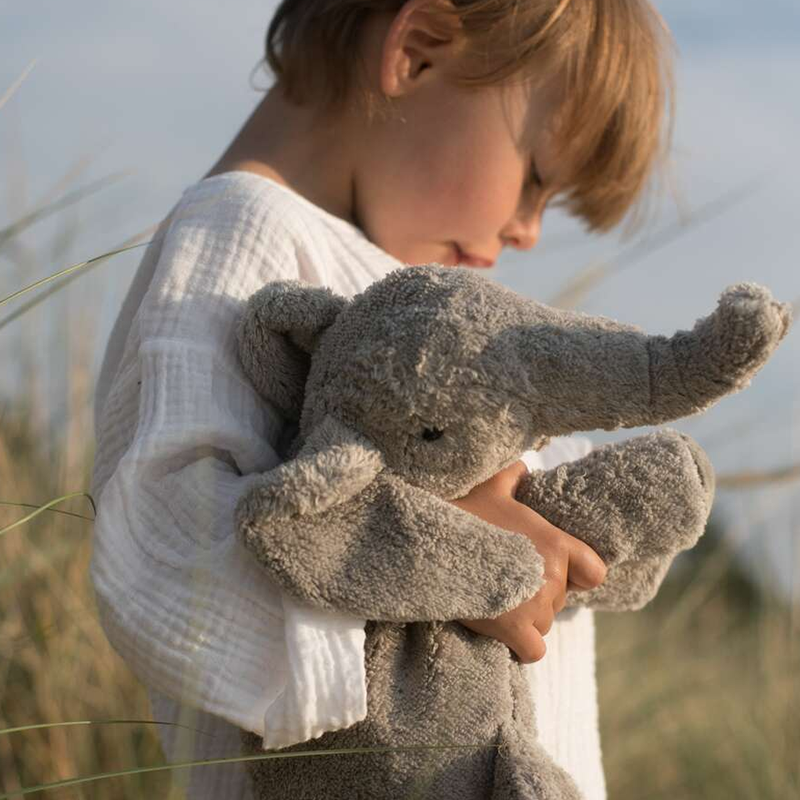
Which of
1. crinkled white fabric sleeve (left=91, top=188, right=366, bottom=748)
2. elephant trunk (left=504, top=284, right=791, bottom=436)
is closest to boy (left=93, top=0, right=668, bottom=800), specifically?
crinkled white fabric sleeve (left=91, top=188, right=366, bottom=748)

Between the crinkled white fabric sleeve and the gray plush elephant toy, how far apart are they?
0.05m

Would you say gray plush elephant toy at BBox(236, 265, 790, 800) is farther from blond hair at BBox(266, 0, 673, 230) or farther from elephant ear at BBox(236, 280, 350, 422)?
blond hair at BBox(266, 0, 673, 230)

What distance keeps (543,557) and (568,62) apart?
0.70 meters

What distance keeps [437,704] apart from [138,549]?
285mm

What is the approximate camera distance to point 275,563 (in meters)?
0.84

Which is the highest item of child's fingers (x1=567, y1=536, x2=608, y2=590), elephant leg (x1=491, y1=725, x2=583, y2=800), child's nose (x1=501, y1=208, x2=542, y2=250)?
child's nose (x1=501, y1=208, x2=542, y2=250)

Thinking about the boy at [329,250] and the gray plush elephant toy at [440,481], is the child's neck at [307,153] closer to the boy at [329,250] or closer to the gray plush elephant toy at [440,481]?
the boy at [329,250]

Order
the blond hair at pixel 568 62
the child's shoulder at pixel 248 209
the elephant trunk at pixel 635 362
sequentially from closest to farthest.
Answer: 1. the elephant trunk at pixel 635 362
2. the child's shoulder at pixel 248 209
3. the blond hair at pixel 568 62

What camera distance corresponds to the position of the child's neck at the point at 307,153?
4.45 ft

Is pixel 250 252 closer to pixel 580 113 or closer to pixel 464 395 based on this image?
pixel 464 395

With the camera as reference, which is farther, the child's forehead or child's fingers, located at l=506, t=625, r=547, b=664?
the child's forehead

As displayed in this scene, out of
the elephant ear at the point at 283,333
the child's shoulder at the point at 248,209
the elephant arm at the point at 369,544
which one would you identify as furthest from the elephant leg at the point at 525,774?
the child's shoulder at the point at 248,209

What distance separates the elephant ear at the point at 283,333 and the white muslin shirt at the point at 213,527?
2 cm

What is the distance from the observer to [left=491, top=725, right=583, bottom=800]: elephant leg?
2.73ft
